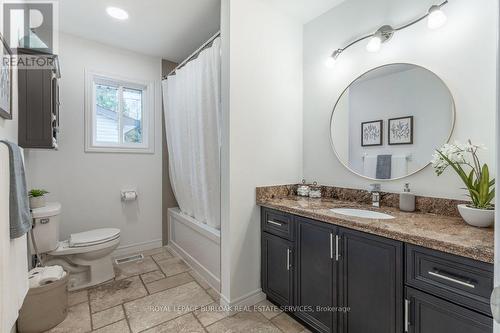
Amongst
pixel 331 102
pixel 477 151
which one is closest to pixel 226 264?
pixel 331 102

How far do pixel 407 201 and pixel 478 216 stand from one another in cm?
40

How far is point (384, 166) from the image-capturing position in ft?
5.82

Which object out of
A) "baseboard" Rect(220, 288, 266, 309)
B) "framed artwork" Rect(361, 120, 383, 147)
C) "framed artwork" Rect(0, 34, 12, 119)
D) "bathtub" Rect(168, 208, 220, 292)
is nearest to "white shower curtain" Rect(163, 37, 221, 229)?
"bathtub" Rect(168, 208, 220, 292)

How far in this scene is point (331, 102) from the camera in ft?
6.92

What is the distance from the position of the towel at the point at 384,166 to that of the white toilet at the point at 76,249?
2.47 m

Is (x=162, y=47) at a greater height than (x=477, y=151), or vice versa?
(x=162, y=47)

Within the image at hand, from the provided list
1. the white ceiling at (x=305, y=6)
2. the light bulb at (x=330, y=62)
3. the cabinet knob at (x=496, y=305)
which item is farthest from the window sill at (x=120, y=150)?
the cabinet knob at (x=496, y=305)

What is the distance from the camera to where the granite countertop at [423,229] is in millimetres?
945

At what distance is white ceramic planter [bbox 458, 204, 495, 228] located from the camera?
1172mm

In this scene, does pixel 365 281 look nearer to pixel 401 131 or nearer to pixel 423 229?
pixel 423 229

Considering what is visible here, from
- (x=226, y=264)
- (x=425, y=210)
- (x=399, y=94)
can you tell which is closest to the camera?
(x=425, y=210)

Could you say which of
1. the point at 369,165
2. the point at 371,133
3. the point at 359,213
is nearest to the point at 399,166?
the point at 369,165

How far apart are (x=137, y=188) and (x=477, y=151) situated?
3.23 metres

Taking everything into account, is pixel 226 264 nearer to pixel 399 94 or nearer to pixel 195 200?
pixel 195 200
